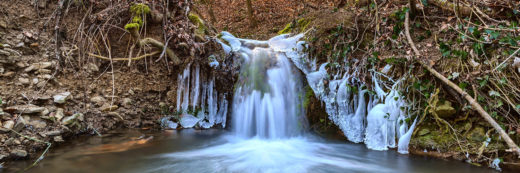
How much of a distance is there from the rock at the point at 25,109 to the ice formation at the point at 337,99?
2.96 metres

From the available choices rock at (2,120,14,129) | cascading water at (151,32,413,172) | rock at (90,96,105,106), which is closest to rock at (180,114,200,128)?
cascading water at (151,32,413,172)

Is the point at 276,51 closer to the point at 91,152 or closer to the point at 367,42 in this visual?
the point at 367,42

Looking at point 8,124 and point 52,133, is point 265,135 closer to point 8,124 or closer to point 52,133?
point 52,133

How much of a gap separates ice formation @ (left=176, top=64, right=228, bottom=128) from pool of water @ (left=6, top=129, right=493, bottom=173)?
770 millimetres

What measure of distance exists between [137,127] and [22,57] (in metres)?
1.88

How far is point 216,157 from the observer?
11.5 ft

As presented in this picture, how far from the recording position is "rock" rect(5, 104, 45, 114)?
9.87 feet


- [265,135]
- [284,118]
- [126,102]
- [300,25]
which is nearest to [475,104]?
[284,118]

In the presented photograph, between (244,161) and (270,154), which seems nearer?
(244,161)

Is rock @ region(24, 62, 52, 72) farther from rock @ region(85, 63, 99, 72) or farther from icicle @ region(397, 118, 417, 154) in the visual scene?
icicle @ region(397, 118, 417, 154)

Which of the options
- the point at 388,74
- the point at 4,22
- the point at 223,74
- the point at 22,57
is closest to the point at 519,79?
the point at 388,74

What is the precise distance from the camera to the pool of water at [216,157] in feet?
9.50

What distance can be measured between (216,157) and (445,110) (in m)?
3.01

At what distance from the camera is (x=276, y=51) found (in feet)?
17.4
